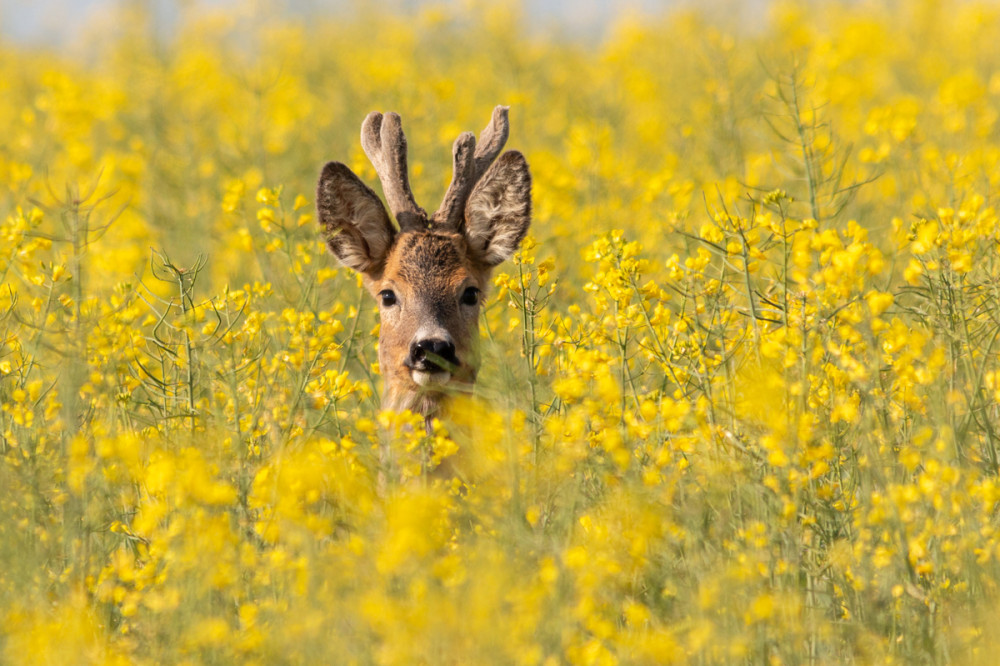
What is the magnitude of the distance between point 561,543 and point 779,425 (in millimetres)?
847

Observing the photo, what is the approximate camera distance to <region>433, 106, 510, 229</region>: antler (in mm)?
6297

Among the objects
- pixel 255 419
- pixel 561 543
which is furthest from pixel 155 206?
pixel 561 543

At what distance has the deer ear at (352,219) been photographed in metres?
6.11

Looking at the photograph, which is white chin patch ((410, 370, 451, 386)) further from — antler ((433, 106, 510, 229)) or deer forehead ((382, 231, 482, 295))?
antler ((433, 106, 510, 229))

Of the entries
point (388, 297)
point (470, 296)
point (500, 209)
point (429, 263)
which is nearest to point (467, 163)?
point (500, 209)

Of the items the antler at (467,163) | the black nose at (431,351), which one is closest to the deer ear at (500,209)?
the antler at (467,163)

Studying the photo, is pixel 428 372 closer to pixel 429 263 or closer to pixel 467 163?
pixel 429 263

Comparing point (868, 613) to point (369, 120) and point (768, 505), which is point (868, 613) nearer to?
point (768, 505)

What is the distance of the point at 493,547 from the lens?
378 cm

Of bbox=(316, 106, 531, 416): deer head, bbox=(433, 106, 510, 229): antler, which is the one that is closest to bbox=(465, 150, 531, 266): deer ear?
bbox=(316, 106, 531, 416): deer head

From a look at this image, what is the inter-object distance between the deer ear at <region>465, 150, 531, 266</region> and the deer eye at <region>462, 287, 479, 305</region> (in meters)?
0.34

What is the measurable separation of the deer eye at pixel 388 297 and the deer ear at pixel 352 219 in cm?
31

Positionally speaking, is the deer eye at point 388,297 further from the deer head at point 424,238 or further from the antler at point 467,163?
the antler at point 467,163

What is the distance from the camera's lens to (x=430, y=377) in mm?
5355
